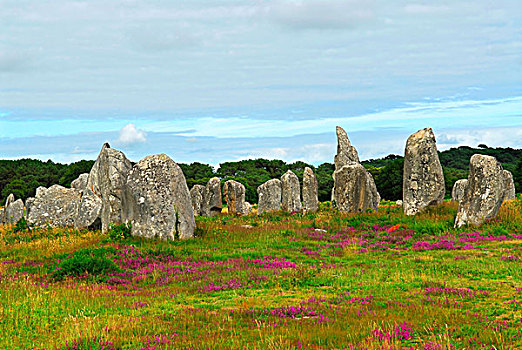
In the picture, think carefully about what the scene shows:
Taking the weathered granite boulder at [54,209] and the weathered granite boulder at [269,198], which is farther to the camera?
the weathered granite boulder at [269,198]

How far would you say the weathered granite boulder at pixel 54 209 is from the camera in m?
28.7

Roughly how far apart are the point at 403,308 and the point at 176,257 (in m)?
10.1

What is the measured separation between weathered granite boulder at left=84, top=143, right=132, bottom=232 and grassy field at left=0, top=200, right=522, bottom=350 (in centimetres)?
174

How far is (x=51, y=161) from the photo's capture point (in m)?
123

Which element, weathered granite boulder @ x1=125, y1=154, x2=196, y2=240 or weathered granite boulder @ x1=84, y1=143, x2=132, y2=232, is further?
weathered granite boulder @ x1=84, y1=143, x2=132, y2=232

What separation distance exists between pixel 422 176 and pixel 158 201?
17286 millimetres

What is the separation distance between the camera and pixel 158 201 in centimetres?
2145

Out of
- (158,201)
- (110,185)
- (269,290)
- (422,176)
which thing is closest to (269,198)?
(422,176)

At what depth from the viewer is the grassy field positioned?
8164 millimetres

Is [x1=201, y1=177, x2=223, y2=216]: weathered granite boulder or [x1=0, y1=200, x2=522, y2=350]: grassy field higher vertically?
[x1=201, y1=177, x2=223, y2=216]: weathered granite boulder

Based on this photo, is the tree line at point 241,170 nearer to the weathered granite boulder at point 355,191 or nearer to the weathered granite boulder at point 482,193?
the weathered granite boulder at point 355,191

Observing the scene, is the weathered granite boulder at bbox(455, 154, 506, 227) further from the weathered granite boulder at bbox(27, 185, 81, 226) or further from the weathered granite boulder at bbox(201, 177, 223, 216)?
the weathered granite boulder at bbox(201, 177, 223, 216)

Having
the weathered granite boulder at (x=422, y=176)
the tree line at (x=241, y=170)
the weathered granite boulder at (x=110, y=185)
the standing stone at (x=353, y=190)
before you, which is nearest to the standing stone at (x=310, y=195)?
the standing stone at (x=353, y=190)

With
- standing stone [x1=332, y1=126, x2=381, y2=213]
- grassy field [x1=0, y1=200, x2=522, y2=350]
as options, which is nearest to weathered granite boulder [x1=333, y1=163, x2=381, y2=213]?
standing stone [x1=332, y1=126, x2=381, y2=213]
